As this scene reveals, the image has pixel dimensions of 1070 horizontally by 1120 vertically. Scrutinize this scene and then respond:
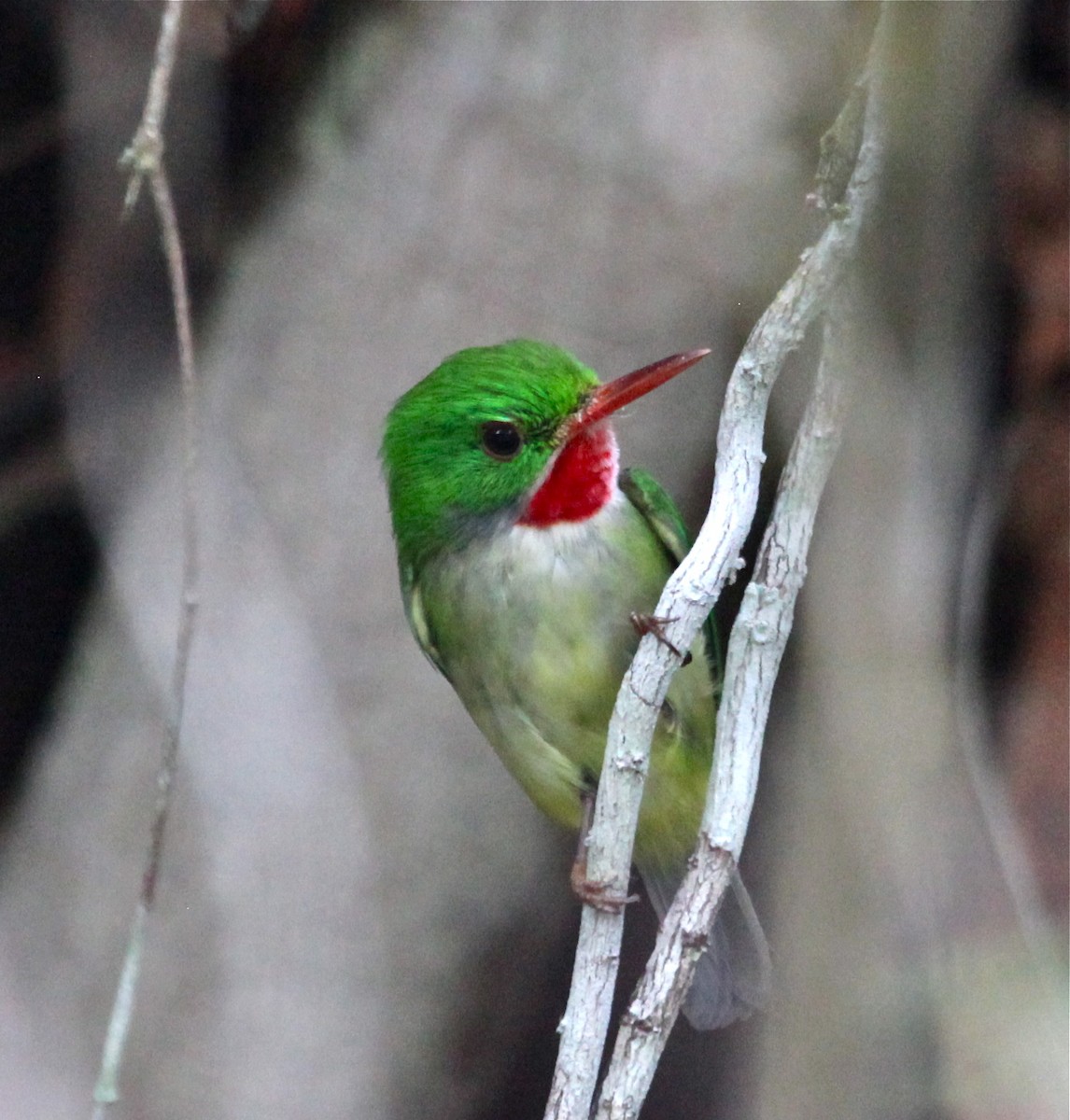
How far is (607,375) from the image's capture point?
3.34 m

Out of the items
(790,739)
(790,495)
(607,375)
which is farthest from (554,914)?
(790,495)

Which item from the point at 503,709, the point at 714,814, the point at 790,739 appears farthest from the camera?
the point at 790,739

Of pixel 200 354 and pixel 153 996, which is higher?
pixel 200 354

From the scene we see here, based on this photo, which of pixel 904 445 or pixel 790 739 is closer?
pixel 904 445

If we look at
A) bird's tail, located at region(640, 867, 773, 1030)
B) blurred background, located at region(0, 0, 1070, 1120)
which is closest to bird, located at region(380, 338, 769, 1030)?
bird's tail, located at region(640, 867, 773, 1030)

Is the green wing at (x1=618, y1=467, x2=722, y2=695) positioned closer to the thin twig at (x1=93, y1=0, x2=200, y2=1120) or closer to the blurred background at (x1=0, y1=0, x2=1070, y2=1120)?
the blurred background at (x1=0, y1=0, x2=1070, y2=1120)

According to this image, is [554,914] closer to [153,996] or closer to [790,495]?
[153,996]

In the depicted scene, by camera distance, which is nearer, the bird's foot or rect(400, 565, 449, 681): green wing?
the bird's foot

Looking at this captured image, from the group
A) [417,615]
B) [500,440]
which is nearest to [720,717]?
[500,440]

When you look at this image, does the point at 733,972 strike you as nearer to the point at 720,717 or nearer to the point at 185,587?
the point at 720,717

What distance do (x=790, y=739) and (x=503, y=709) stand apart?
65cm

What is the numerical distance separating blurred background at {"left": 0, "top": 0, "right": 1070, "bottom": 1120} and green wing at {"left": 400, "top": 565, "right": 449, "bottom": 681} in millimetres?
421

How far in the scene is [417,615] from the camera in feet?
9.34

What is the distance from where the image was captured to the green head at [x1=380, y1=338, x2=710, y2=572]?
2578mm
